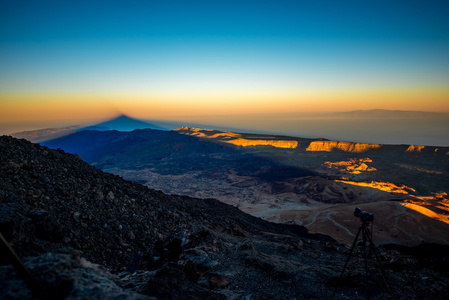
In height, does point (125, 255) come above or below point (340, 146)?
below

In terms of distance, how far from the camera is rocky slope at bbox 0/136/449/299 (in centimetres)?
333

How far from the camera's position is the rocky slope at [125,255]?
3.33 metres

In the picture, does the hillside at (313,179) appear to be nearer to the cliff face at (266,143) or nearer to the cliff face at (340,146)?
the cliff face at (340,146)

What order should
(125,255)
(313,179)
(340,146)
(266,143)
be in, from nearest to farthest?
(125,255) < (313,179) < (340,146) < (266,143)

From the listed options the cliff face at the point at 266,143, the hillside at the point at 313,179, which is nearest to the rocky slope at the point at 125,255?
the hillside at the point at 313,179

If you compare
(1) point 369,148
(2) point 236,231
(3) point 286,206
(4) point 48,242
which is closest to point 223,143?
(1) point 369,148

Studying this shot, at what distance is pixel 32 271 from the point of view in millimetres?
2908

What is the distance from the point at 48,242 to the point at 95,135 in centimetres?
21405

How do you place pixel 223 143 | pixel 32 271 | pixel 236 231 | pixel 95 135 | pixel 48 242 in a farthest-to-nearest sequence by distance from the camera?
1. pixel 95 135
2. pixel 223 143
3. pixel 236 231
4. pixel 48 242
5. pixel 32 271

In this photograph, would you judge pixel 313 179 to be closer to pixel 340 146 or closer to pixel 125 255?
pixel 125 255

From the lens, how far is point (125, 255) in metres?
8.08

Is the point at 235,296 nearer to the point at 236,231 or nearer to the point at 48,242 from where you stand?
the point at 48,242

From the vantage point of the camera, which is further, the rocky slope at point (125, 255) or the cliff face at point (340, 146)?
the cliff face at point (340, 146)

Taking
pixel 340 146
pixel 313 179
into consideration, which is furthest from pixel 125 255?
pixel 340 146
